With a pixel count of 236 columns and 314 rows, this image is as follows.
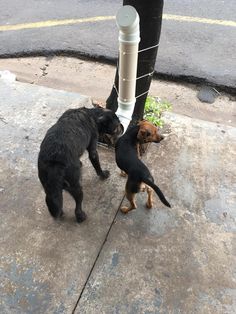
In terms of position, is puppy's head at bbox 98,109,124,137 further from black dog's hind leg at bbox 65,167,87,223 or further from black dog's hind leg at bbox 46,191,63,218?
black dog's hind leg at bbox 46,191,63,218

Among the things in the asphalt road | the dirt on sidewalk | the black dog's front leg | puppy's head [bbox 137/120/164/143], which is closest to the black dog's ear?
the black dog's front leg

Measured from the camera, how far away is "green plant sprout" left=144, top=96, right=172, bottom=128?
15.4 feet

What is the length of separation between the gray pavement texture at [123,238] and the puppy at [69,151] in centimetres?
30

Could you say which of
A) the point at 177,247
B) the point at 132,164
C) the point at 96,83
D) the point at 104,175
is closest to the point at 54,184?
the point at 132,164

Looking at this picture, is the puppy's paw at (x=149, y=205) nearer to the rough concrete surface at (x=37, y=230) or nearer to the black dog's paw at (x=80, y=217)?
the rough concrete surface at (x=37, y=230)

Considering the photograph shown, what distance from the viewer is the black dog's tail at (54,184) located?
3.02m

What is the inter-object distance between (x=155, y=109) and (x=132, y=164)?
1689 mm

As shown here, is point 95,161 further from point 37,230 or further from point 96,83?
point 96,83

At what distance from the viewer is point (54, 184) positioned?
3.04 meters

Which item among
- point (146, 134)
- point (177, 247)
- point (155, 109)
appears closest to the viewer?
point (177, 247)

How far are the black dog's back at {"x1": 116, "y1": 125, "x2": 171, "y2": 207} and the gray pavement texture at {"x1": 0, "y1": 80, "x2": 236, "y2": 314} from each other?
1.42ft

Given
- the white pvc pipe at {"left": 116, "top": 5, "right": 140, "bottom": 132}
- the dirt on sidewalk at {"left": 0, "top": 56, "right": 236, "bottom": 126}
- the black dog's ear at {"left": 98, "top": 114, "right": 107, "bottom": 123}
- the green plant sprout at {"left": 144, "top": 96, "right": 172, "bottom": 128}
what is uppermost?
the white pvc pipe at {"left": 116, "top": 5, "right": 140, "bottom": 132}

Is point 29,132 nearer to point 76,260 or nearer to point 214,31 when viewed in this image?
point 76,260

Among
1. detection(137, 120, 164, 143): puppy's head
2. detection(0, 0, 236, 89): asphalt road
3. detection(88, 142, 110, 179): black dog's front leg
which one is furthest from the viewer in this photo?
detection(0, 0, 236, 89): asphalt road
